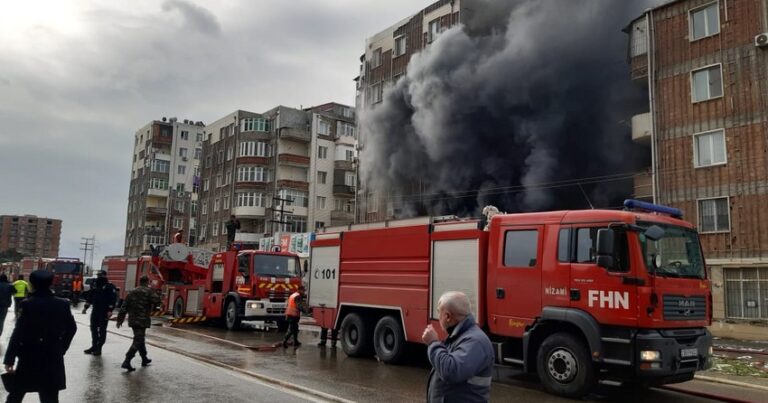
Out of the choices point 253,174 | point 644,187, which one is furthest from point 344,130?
point 644,187

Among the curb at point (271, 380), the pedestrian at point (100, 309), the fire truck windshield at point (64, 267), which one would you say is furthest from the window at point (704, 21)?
the fire truck windshield at point (64, 267)

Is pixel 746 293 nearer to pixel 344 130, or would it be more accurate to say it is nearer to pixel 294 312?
pixel 294 312

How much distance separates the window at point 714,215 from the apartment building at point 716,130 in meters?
0.04

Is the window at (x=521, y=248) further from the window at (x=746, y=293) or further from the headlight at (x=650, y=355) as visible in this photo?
the window at (x=746, y=293)

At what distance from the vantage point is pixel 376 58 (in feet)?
117

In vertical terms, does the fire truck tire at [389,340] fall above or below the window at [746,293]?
below

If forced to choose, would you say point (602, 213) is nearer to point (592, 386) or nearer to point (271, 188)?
point (592, 386)

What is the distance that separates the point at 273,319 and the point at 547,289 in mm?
10587

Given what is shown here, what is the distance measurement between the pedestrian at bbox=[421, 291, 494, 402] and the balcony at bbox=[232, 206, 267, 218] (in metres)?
47.4

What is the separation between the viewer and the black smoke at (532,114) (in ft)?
75.8

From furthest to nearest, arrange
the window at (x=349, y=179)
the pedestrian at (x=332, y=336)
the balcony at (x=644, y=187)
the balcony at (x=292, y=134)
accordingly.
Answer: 1. the window at (x=349, y=179)
2. the balcony at (x=292, y=134)
3. the balcony at (x=644, y=187)
4. the pedestrian at (x=332, y=336)

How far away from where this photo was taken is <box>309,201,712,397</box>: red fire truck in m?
7.28

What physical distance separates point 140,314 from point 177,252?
12130 millimetres

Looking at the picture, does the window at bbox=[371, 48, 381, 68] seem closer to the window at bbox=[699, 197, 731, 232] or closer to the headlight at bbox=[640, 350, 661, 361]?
the window at bbox=[699, 197, 731, 232]
